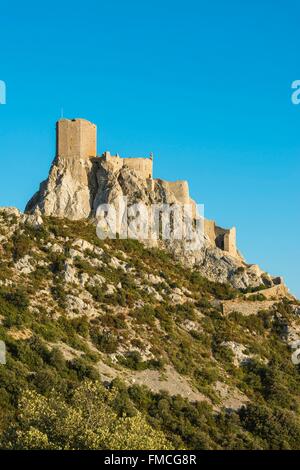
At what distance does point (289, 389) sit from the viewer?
73250mm

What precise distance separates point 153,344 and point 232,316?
1092cm

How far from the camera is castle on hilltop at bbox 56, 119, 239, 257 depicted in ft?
273

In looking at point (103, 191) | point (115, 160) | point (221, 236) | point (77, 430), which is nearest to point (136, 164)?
point (115, 160)

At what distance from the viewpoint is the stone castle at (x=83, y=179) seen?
81.9 m

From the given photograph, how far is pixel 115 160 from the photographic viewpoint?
8394 centimetres

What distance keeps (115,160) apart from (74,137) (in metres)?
4.11

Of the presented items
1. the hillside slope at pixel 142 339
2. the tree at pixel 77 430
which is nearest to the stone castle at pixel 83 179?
the hillside slope at pixel 142 339

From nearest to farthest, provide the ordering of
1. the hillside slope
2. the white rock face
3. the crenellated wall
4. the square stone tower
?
the hillside slope
the white rock face
the square stone tower
the crenellated wall

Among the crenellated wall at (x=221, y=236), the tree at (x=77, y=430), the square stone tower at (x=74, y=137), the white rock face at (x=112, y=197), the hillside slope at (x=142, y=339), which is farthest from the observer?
the crenellated wall at (x=221, y=236)

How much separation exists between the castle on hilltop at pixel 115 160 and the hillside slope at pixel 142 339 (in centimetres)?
520

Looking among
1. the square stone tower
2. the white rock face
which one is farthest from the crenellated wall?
the square stone tower

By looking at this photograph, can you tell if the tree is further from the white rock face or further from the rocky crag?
the rocky crag

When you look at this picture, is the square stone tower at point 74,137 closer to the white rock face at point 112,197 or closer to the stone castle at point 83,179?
the stone castle at point 83,179
